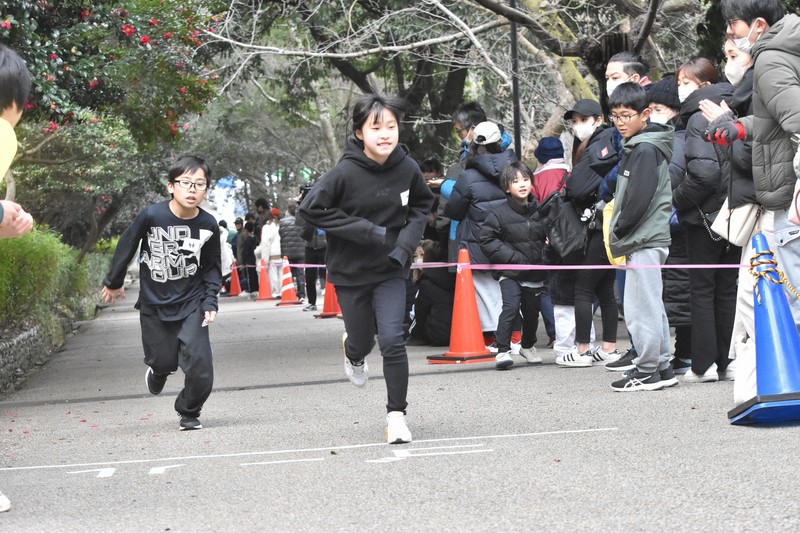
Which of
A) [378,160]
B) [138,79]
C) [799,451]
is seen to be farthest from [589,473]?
[138,79]

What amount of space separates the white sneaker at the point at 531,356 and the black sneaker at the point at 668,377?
2139 millimetres

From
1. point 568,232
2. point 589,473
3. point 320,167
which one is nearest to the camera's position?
point 589,473

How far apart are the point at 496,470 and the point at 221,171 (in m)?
46.8

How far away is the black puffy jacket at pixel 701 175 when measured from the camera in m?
8.18

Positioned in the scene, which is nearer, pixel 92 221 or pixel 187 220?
pixel 187 220

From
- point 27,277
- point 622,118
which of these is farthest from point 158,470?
point 27,277

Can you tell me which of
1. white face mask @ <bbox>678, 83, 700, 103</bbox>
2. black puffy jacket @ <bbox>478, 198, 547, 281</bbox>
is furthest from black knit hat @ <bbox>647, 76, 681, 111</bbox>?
black puffy jacket @ <bbox>478, 198, 547, 281</bbox>

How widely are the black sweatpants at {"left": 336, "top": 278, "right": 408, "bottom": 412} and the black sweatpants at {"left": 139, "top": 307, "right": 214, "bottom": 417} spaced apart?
1.07 meters

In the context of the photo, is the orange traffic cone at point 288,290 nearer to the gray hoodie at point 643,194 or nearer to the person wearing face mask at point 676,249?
the person wearing face mask at point 676,249

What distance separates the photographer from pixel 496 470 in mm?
5668

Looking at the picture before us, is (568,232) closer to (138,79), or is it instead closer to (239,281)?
(138,79)

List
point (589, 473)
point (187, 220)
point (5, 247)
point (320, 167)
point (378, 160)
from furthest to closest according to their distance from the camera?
point (320, 167), point (5, 247), point (187, 220), point (378, 160), point (589, 473)

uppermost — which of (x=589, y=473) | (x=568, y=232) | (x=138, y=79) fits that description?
(x=138, y=79)

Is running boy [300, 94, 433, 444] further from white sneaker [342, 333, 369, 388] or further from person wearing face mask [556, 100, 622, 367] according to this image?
person wearing face mask [556, 100, 622, 367]
